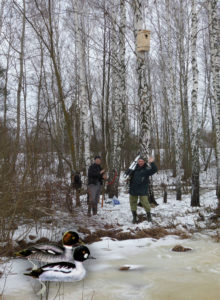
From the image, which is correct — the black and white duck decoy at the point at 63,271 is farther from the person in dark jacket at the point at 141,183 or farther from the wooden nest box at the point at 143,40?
the wooden nest box at the point at 143,40

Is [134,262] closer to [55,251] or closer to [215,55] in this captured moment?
[55,251]

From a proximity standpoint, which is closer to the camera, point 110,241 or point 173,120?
point 110,241

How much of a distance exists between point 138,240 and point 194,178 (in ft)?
15.8

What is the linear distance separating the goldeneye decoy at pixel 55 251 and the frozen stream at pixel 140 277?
597mm

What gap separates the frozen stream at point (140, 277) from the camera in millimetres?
2254

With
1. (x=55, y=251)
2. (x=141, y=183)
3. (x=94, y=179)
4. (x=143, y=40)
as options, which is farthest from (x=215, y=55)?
(x=55, y=251)

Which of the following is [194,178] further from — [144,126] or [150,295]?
[150,295]

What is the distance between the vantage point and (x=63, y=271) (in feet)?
4.61

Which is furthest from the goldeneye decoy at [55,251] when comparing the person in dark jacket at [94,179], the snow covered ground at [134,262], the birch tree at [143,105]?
the birch tree at [143,105]

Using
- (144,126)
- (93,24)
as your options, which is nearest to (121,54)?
(144,126)

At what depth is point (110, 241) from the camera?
14.9ft

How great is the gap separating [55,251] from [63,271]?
0.11 meters

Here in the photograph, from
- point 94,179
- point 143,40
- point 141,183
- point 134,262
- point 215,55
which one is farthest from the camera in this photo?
point 215,55

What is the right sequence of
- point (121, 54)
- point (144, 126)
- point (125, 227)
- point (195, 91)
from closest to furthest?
point (125, 227) → point (144, 126) → point (195, 91) → point (121, 54)
